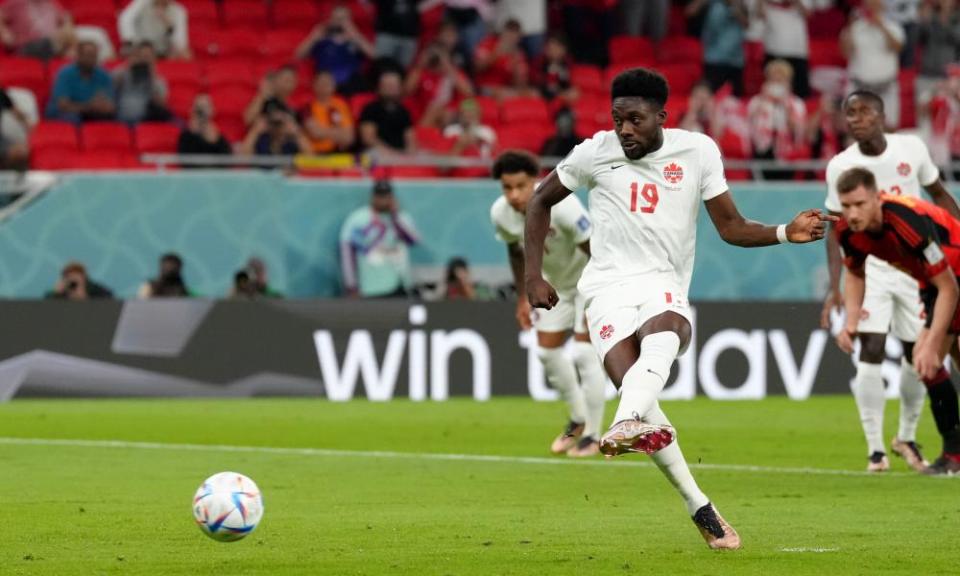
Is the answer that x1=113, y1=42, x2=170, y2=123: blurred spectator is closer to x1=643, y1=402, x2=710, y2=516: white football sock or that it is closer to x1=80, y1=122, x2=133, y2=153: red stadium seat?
x1=80, y1=122, x2=133, y2=153: red stadium seat

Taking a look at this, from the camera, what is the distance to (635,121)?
803 centimetres

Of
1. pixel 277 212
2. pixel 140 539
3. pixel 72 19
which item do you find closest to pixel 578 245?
pixel 140 539

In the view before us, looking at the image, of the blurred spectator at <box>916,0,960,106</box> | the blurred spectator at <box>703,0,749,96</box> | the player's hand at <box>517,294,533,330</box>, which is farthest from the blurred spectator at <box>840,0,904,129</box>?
the player's hand at <box>517,294,533,330</box>

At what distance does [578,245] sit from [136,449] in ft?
12.1

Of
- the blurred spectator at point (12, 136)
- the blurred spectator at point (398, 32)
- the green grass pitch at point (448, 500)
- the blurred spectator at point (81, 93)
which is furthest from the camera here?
the blurred spectator at point (398, 32)

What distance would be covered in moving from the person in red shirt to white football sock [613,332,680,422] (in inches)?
93.2

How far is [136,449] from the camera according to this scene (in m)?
13.1

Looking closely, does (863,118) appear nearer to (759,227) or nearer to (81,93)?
(759,227)

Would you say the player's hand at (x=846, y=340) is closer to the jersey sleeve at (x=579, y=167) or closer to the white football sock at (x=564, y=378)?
the white football sock at (x=564, y=378)

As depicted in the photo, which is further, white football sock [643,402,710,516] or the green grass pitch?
white football sock [643,402,710,516]

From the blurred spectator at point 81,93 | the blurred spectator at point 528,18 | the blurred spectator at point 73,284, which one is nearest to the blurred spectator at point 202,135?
the blurred spectator at point 81,93

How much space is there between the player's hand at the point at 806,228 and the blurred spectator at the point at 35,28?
15.0m

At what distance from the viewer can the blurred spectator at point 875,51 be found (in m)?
Result: 22.9

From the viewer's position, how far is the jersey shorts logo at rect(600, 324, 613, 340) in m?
8.05
